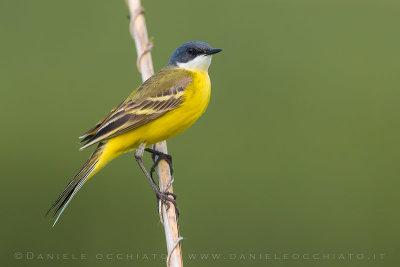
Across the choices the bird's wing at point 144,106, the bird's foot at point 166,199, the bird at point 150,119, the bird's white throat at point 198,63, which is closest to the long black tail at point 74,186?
the bird at point 150,119

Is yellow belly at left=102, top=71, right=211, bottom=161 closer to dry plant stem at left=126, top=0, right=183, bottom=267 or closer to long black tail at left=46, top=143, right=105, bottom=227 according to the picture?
long black tail at left=46, top=143, right=105, bottom=227

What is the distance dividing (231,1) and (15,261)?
4350 mm

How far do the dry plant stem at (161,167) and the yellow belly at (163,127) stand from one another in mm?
262

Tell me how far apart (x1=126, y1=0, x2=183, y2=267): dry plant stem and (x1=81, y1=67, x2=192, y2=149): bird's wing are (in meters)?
0.23

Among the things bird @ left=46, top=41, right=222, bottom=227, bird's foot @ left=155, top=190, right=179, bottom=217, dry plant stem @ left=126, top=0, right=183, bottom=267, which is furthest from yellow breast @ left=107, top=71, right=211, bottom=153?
bird's foot @ left=155, top=190, right=179, bottom=217

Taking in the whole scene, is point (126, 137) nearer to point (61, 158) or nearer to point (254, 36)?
point (61, 158)

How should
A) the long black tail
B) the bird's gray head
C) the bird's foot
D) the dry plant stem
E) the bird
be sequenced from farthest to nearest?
the bird's gray head
the bird
the bird's foot
the long black tail
the dry plant stem

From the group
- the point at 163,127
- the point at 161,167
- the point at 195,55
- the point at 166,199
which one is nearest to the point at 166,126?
the point at 163,127

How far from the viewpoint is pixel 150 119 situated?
4.54 m

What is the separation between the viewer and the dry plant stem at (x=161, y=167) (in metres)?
3.56

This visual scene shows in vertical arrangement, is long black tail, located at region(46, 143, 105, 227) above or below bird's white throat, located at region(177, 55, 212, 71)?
A: below

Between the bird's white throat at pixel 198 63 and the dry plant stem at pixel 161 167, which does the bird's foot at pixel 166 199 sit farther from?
the bird's white throat at pixel 198 63

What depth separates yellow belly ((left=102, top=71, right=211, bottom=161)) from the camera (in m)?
4.53

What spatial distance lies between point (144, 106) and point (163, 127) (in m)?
0.20
